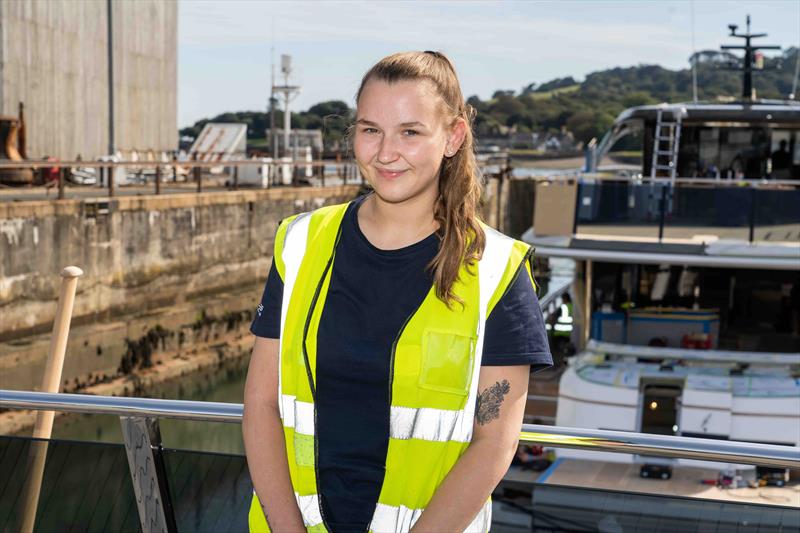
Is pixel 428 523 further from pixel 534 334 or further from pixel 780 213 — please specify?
pixel 780 213

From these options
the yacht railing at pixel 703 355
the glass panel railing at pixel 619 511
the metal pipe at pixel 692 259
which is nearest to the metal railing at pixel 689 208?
the metal pipe at pixel 692 259

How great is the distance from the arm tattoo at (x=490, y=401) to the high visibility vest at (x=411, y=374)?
3cm

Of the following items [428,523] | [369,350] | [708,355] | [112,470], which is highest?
[369,350]

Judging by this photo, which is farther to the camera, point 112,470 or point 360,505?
point 112,470

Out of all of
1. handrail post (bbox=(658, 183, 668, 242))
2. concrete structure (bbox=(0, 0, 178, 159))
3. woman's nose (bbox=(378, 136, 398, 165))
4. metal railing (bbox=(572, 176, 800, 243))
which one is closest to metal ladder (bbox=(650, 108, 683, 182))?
metal railing (bbox=(572, 176, 800, 243))

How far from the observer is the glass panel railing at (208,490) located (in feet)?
12.7

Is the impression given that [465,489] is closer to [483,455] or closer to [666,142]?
[483,455]

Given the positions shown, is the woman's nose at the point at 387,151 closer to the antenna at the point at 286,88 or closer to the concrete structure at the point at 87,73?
the concrete structure at the point at 87,73

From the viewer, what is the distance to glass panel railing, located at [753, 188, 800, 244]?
1277 centimetres

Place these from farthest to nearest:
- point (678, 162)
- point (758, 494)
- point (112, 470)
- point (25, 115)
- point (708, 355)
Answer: point (25, 115)
point (678, 162)
point (708, 355)
point (758, 494)
point (112, 470)

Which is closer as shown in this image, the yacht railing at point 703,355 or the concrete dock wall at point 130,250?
the yacht railing at point 703,355

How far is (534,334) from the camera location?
8.20ft

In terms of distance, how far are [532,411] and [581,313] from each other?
1.40 m

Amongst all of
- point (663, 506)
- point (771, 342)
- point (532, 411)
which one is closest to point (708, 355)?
point (771, 342)
